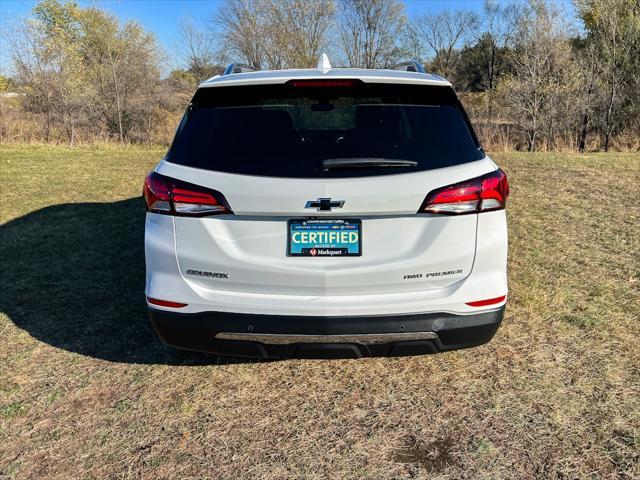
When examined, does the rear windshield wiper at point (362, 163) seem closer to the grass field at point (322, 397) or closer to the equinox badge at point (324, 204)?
the equinox badge at point (324, 204)

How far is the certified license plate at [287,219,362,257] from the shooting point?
6.90 feet

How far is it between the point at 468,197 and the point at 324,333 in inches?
36.1

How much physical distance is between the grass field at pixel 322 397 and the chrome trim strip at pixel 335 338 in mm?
496

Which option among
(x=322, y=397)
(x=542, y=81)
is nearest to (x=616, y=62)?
(x=542, y=81)

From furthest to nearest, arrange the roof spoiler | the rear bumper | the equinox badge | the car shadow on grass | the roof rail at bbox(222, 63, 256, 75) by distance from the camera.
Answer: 1. the car shadow on grass
2. the roof rail at bbox(222, 63, 256, 75)
3. the roof spoiler
4. the rear bumper
5. the equinox badge

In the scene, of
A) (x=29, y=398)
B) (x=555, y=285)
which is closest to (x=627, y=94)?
(x=555, y=285)

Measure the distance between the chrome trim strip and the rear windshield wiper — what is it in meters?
0.78

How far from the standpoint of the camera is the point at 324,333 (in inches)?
86.2

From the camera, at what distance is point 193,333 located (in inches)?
90.3

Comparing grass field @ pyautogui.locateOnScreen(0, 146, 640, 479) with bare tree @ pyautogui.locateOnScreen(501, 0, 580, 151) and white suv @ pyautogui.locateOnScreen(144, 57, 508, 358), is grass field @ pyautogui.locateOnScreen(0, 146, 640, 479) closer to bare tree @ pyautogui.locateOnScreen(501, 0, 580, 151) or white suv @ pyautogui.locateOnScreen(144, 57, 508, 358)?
white suv @ pyautogui.locateOnScreen(144, 57, 508, 358)

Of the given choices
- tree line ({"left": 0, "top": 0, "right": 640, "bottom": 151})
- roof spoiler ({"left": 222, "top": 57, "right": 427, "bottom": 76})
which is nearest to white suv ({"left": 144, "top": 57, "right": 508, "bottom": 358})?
roof spoiler ({"left": 222, "top": 57, "right": 427, "bottom": 76})

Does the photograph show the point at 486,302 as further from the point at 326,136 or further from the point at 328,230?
the point at 326,136

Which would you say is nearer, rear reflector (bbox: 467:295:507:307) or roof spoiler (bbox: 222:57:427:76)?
rear reflector (bbox: 467:295:507:307)

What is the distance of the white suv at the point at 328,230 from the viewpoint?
2.11m
